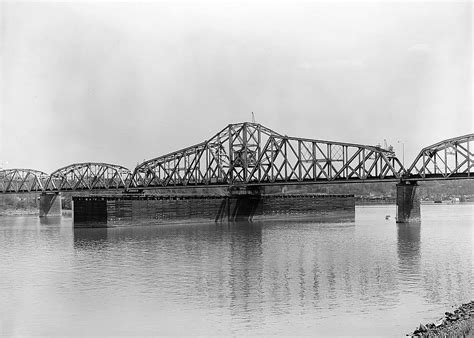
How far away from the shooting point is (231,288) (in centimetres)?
3312

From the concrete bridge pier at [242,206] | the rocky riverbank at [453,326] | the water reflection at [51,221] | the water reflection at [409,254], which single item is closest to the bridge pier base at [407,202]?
the water reflection at [409,254]

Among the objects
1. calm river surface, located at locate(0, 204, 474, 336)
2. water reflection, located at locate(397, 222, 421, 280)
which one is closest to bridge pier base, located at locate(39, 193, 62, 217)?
calm river surface, located at locate(0, 204, 474, 336)

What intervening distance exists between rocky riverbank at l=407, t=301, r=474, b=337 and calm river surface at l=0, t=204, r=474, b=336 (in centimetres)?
135

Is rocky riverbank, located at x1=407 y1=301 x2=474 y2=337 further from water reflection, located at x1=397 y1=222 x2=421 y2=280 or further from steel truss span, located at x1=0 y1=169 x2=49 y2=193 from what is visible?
steel truss span, located at x1=0 y1=169 x2=49 y2=193

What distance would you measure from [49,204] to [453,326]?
149 meters

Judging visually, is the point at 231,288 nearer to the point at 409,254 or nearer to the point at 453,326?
the point at 453,326

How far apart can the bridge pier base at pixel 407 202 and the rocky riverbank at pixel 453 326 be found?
74453mm

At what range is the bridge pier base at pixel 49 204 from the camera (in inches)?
6257

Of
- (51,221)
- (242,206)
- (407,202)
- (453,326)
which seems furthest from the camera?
(51,221)

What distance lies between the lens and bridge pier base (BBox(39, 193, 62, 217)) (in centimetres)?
15894

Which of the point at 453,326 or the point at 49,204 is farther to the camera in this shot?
the point at 49,204

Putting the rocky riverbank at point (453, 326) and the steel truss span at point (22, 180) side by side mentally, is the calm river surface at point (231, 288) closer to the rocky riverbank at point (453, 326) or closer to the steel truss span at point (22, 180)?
the rocky riverbank at point (453, 326)

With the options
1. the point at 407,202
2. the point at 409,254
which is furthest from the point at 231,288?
the point at 407,202

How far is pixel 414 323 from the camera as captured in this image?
81.8 ft
